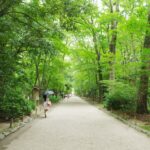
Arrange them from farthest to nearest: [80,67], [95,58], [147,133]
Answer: [80,67]
[95,58]
[147,133]

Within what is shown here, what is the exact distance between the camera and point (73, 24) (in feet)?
33.9

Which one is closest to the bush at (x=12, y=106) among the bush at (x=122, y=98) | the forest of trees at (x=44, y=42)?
the forest of trees at (x=44, y=42)

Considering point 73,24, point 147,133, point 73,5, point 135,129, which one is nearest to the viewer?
point 73,5

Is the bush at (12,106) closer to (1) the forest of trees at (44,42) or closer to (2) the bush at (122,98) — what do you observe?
(1) the forest of trees at (44,42)

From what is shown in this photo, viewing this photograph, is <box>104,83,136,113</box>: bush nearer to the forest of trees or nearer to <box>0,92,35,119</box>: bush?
the forest of trees

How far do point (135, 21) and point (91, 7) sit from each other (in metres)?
6.07

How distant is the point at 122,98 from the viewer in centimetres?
2128

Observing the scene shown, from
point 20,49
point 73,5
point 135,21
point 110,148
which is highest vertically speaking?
point 135,21

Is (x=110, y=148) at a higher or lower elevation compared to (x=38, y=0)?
lower

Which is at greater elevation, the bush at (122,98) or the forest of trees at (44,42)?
the forest of trees at (44,42)

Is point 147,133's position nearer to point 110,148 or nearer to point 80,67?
point 110,148

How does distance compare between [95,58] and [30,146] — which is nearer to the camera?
[30,146]

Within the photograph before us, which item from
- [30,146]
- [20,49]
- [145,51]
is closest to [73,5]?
[20,49]

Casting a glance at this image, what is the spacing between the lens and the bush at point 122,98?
784 inches
